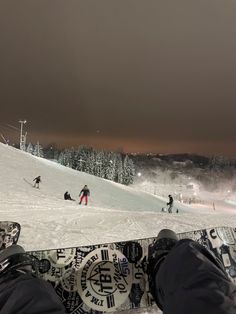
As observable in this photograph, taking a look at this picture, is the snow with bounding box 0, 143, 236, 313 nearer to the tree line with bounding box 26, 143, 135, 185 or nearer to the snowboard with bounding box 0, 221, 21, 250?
the snowboard with bounding box 0, 221, 21, 250

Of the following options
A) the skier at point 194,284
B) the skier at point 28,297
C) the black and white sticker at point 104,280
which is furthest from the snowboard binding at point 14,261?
the black and white sticker at point 104,280

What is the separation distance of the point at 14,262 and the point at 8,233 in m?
2.21

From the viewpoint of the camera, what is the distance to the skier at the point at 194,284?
1739 mm

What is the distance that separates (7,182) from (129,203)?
40.6ft

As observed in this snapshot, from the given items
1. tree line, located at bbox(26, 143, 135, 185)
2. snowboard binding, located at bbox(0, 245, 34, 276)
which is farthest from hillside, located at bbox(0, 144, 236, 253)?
tree line, located at bbox(26, 143, 135, 185)

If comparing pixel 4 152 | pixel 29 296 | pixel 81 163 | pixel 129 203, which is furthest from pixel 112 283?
pixel 81 163

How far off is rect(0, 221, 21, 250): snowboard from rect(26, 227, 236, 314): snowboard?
388 mm

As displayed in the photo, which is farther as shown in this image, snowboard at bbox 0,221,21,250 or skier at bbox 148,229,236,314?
snowboard at bbox 0,221,21,250

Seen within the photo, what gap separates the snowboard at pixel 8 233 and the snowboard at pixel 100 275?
0.39m

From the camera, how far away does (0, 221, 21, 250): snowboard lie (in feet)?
16.1

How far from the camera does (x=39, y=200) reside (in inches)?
1174

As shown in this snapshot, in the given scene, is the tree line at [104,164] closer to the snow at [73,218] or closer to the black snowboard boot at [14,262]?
the snow at [73,218]

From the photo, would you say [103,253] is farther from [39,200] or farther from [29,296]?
[39,200]

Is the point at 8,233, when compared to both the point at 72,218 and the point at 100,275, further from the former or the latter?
the point at 72,218
